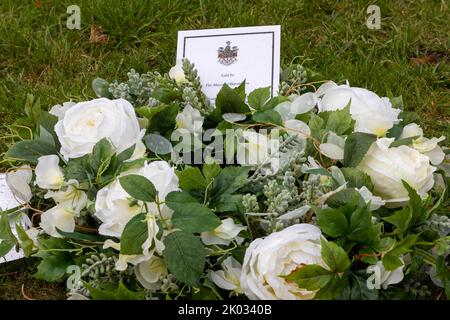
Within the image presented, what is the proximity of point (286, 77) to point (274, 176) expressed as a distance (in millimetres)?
386

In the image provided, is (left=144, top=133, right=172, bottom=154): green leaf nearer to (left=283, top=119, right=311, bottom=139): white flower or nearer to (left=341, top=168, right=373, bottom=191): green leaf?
(left=283, top=119, right=311, bottom=139): white flower

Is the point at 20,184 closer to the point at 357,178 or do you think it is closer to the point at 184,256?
the point at 184,256

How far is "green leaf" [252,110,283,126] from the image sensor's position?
1193 mm

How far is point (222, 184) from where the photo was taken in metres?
1.09

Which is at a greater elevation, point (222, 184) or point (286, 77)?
point (286, 77)

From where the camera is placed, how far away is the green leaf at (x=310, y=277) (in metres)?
0.93

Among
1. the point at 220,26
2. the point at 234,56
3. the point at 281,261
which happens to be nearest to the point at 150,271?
the point at 281,261

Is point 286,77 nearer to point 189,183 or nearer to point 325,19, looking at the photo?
point 189,183

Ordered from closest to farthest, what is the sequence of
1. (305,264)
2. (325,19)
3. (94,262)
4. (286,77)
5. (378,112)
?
(305,264) < (94,262) < (378,112) < (286,77) < (325,19)

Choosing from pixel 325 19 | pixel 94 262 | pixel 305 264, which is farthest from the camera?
pixel 325 19

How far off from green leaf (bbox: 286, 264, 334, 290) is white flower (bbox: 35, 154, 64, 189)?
441 millimetres

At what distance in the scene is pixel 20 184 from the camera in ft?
3.99
